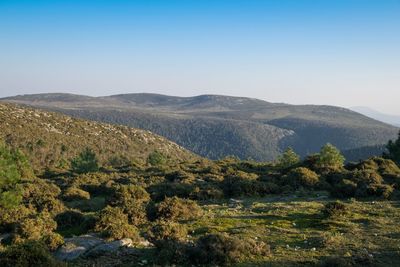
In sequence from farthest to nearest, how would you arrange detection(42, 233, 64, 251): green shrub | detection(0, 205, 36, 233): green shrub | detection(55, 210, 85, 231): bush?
detection(55, 210, 85, 231): bush
detection(0, 205, 36, 233): green shrub
detection(42, 233, 64, 251): green shrub

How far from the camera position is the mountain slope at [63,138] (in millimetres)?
90375

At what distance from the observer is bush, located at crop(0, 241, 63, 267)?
10766mm

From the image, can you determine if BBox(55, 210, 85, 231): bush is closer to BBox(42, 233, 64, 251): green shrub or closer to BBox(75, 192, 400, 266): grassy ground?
BBox(75, 192, 400, 266): grassy ground

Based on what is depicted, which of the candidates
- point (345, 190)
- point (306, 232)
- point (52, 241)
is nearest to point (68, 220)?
point (52, 241)

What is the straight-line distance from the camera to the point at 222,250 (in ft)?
41.6

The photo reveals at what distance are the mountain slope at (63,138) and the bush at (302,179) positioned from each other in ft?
157

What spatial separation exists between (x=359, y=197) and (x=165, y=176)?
21.1 m

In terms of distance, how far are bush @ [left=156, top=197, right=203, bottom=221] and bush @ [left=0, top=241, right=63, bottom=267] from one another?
9609 millimetres

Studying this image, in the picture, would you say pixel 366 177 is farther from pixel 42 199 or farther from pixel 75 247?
pixel 75 247

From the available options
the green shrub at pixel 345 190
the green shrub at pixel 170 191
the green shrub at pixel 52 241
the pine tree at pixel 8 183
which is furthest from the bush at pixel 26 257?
the green shrub at pixel 345 190

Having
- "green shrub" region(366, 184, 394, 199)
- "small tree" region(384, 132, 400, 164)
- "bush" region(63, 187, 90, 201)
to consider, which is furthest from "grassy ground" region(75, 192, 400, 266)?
"small tree" region(384, 132, 400, 164)

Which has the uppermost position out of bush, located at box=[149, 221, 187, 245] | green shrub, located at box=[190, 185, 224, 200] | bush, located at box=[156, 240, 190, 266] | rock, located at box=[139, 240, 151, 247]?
bush, located at box=[156, 240, 190, 266]

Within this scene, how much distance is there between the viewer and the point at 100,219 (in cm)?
1752

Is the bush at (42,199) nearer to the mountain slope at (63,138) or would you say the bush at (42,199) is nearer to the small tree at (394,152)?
the small tree at (394,152)
